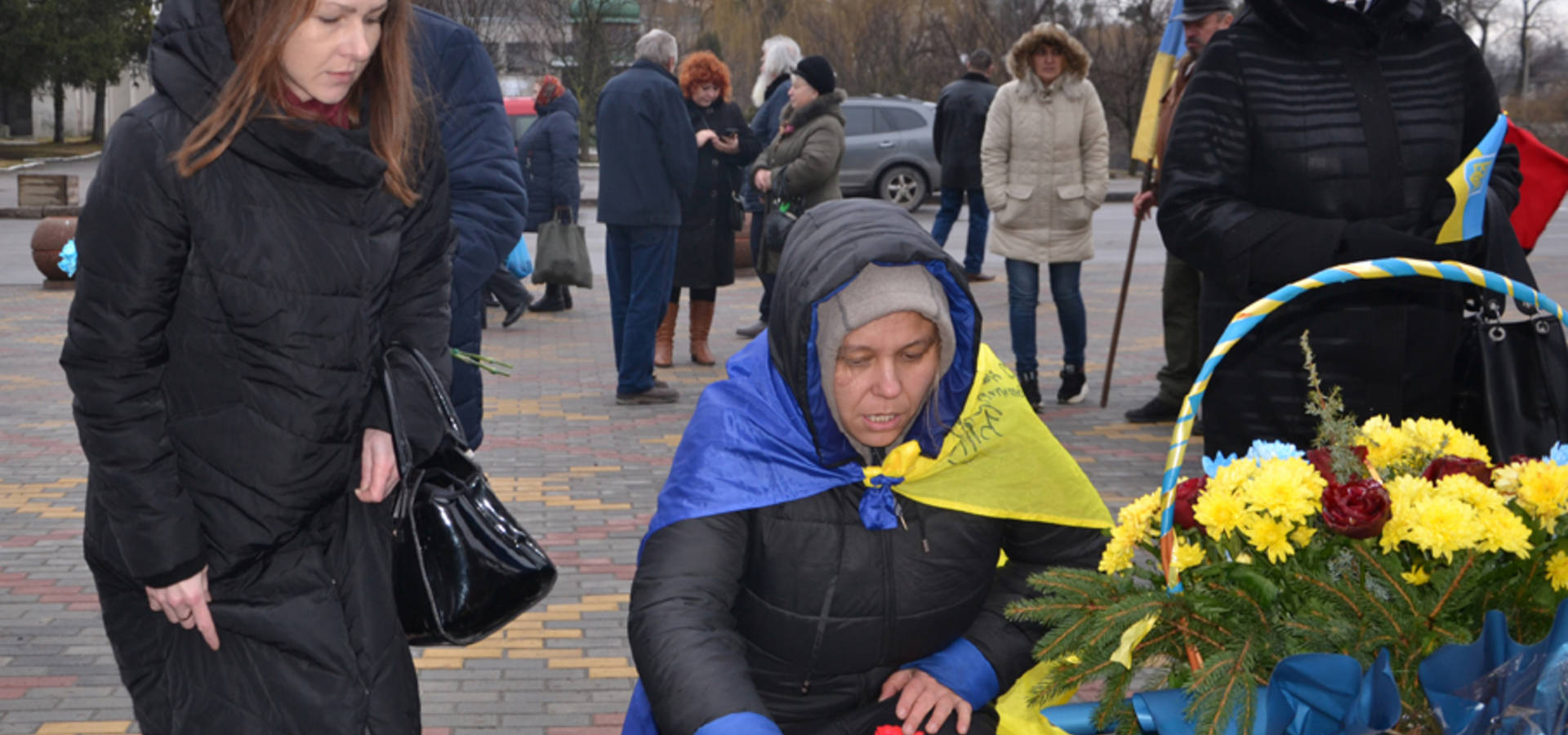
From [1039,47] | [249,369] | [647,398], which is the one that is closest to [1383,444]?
[249,369]

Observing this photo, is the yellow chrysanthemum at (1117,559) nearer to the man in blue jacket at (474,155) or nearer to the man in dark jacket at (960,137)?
the man in blue jacket at (474,155)

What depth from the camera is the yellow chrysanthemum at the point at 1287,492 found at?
5.91 feet

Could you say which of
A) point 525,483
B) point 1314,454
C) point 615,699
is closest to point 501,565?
point 1314,454

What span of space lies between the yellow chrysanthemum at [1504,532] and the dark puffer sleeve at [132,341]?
1.80 meters

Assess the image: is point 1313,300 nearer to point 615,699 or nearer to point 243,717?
point 615,699

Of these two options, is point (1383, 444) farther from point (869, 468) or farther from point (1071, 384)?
point (1071, 384)

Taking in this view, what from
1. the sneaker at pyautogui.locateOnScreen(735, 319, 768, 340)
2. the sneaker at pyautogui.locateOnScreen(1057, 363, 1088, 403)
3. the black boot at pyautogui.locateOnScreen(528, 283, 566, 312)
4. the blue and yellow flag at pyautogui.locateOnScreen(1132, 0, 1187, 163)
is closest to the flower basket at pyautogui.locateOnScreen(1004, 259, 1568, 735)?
the blue and yellow flag at pyautogui.locateOnScreen(1132, 0, 1187, 163)

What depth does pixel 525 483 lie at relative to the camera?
6699mm

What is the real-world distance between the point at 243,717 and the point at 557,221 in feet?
28.7

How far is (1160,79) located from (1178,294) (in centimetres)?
102

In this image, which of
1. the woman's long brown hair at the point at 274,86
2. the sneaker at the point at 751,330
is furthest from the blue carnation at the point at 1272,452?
the sneaker at the point at 751,330

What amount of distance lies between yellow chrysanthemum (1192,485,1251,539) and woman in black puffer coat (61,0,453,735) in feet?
4.45

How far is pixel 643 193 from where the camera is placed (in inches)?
323

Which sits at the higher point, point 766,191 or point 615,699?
point 766,191
